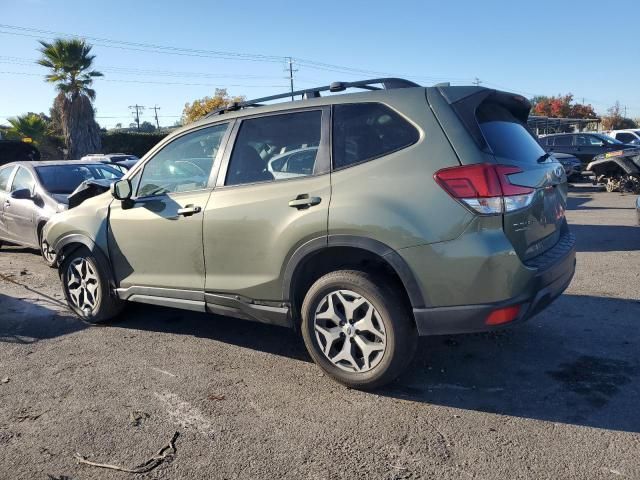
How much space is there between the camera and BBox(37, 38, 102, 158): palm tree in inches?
1255

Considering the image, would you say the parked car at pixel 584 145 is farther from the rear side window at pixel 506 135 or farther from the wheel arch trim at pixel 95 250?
the wheel arch trim at pixel 95 250

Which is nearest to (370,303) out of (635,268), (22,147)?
(635,268)

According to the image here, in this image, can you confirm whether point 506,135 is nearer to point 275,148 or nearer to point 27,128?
point 275,148

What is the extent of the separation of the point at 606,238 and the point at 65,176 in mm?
8732

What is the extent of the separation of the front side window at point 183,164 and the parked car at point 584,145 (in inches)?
663

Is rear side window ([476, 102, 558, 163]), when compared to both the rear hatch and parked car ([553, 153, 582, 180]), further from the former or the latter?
parked car ([553, 153, 582, 180])

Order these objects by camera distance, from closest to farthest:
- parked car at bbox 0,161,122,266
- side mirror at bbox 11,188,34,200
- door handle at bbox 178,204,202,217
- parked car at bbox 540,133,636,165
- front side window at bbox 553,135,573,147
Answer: door handle at bbox 178,204,202,217, parked car at bbox 0,161,122,266, side mirror at bbox 11,188,34,200, parked car at bbox 540,133,636,165, front side window at bbox 553,135,573,147

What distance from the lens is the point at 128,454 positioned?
2.97 meters

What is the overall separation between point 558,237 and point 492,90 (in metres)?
1.15

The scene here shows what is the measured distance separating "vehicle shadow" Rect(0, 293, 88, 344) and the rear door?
13.3 feet

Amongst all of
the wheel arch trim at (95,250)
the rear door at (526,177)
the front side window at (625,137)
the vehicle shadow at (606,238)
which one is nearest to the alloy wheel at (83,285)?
the wheel arch trim at (95,250)

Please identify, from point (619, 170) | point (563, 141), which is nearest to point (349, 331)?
point (619, 170)

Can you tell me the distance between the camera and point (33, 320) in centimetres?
544

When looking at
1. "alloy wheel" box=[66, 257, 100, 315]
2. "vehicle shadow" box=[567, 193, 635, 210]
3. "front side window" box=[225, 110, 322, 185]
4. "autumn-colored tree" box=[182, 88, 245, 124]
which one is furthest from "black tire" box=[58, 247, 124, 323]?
"autumn-colored tree" box=[182, 88, 245, 124]
